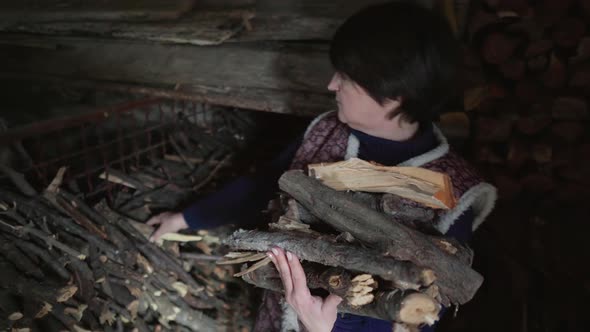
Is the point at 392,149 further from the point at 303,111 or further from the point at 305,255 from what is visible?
the point at 303,111

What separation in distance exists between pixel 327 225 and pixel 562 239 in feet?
5.97

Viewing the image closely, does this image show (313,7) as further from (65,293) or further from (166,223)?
(65,293)

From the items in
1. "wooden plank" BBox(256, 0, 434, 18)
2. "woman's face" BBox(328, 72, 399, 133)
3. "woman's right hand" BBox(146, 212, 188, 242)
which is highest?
"wooden plank" BBox(256, 0, 434, 18)

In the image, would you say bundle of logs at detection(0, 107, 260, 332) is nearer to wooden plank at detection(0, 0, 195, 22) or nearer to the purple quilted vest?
the purple quilted vest

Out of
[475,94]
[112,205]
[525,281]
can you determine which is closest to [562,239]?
[525,281]

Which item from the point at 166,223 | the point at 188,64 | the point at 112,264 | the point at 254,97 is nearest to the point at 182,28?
the point at 188,64

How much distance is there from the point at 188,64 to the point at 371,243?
1819 millimetres

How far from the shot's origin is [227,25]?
2.26 m

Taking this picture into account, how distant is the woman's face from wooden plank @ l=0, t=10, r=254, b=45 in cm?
107

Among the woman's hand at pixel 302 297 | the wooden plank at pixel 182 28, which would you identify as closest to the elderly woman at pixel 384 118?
the woman's hand at pixel 302 297

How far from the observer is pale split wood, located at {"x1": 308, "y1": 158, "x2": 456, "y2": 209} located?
44.2 inches

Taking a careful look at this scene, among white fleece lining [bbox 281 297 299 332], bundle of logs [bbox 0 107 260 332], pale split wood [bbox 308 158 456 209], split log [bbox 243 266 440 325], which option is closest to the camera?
split log [bbox 243 266 440 325]

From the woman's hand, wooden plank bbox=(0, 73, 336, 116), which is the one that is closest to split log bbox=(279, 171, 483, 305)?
the woman's hand

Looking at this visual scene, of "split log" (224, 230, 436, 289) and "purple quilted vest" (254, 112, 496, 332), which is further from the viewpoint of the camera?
"purple quilted vest" (254, 112, 496, 332)
